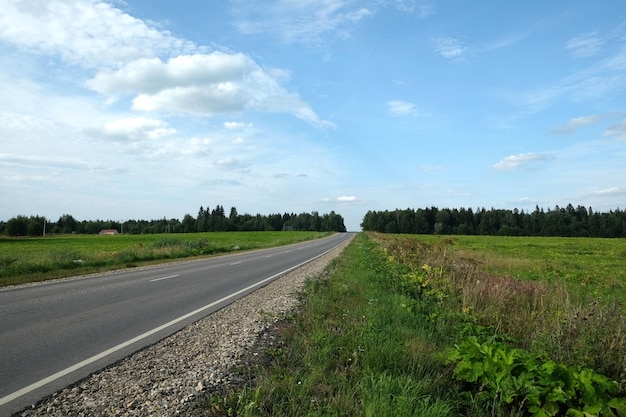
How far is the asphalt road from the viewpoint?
16.4 feet

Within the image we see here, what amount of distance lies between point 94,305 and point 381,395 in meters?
8.28

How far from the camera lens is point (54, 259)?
2006 centimetres

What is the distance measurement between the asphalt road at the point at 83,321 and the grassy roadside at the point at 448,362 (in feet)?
7.38

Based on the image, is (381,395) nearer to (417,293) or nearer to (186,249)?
(417,293)

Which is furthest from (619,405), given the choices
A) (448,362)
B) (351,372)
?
(351,372)

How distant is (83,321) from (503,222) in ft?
458

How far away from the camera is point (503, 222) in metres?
131

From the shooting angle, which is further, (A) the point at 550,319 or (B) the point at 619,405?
(A) the point at 550,319

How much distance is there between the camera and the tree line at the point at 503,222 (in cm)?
11206

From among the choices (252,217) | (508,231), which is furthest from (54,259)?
(252,217)

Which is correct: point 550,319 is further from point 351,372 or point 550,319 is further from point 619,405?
point 351,372

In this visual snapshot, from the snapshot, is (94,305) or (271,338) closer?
(271,338)

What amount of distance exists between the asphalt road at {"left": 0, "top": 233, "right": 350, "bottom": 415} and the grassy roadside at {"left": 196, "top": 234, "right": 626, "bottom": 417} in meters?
2.25

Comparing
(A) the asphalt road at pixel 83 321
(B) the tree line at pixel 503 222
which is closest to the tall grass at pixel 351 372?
(A) the asphalt road at pixel 83 321
